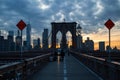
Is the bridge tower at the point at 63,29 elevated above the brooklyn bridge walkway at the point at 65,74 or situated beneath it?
elevated above

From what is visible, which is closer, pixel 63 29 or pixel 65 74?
pixel 65 74

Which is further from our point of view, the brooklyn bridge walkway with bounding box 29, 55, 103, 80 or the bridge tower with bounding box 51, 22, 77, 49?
the bridge tower with bounding box 51, 22, 77, 49

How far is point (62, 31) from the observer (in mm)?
163250

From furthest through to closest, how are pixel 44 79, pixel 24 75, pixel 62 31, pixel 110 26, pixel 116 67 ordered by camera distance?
pixel 62 31
pixel 110 26
pixel 44 79
pixel 24 75
pixel 116 67

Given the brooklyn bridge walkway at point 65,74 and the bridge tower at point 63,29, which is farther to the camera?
the bridge tower at point 63,29

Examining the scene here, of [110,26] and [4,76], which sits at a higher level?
[110,26]

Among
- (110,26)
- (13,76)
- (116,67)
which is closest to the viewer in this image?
(13,76)

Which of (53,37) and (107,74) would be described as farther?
(53,37)

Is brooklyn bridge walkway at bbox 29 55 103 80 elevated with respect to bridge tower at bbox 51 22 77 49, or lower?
lower

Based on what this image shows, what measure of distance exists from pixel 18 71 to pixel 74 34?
15105cm

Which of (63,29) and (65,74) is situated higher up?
(63,29)

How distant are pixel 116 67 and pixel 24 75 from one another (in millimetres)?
4960

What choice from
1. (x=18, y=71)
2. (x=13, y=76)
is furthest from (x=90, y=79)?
(x=13, y=76)

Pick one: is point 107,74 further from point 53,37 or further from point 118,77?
point 53,37
